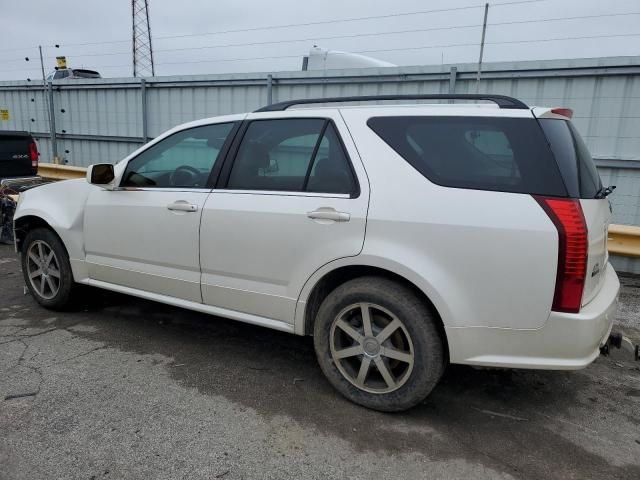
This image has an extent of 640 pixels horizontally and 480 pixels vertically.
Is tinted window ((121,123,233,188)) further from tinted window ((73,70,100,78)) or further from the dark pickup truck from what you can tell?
tinted window ((73,70,100,78))

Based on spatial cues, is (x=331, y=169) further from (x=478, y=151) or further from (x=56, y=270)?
(x=56, y=270)

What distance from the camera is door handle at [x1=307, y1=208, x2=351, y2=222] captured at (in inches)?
112

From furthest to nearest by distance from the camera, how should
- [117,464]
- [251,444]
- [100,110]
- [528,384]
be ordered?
[100,110]
[528,384]
[251,444]
[117,464]

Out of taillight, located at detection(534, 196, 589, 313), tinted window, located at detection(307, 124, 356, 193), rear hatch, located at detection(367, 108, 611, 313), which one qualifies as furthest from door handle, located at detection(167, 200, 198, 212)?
taillight, located at detection(534, 196, 589, 313)

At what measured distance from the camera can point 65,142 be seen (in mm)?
12070

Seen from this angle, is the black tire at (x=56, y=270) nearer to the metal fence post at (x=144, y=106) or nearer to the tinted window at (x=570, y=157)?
the tinted window at (x=570, y=157)

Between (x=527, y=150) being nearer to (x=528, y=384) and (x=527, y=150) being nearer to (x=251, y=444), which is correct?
(x=528, y=384)

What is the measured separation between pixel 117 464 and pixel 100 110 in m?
10.4

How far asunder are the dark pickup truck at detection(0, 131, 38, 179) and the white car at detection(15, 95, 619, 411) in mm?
5138

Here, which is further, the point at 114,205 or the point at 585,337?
the point at 114,205

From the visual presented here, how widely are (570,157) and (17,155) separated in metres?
8.17

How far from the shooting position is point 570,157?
2.51 metres

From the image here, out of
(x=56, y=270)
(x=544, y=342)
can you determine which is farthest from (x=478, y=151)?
(x=56, y=270)

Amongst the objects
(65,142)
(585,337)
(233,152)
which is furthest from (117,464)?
(65,142)
